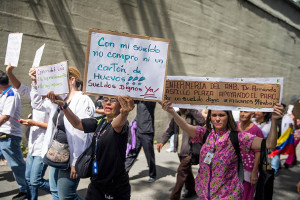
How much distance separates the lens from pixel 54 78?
2.84 metres

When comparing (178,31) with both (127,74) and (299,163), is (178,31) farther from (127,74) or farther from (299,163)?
(127,74)

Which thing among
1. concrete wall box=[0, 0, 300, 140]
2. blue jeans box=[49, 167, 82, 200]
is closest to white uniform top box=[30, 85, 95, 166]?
blue jeans box=[49, 167, 82, 200]

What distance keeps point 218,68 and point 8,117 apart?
8.84 meters

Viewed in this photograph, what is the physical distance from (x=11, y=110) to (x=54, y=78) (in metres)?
1.53

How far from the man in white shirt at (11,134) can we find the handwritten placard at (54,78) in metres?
1.25

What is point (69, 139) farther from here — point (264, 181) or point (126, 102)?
point (264, 181)

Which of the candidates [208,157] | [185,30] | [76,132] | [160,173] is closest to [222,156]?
[208,157]

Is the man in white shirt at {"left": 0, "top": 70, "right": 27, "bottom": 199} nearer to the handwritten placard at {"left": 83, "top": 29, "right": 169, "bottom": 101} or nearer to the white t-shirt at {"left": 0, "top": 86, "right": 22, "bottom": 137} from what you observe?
the white t-shirt at {"left": 0, "top": 86, "right": 22, "bottom": 137}

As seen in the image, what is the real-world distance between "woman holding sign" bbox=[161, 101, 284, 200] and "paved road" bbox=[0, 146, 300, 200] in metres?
2.03

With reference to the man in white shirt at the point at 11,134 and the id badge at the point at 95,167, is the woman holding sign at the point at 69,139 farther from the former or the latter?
the man in white shirt at the point at 11,134

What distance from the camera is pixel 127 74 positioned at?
2543 millimetres

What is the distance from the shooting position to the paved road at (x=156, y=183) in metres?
4.55

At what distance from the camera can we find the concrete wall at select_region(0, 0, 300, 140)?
6.28m

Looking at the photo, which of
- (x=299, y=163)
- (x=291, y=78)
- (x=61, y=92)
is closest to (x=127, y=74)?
(x=61, y=92)
